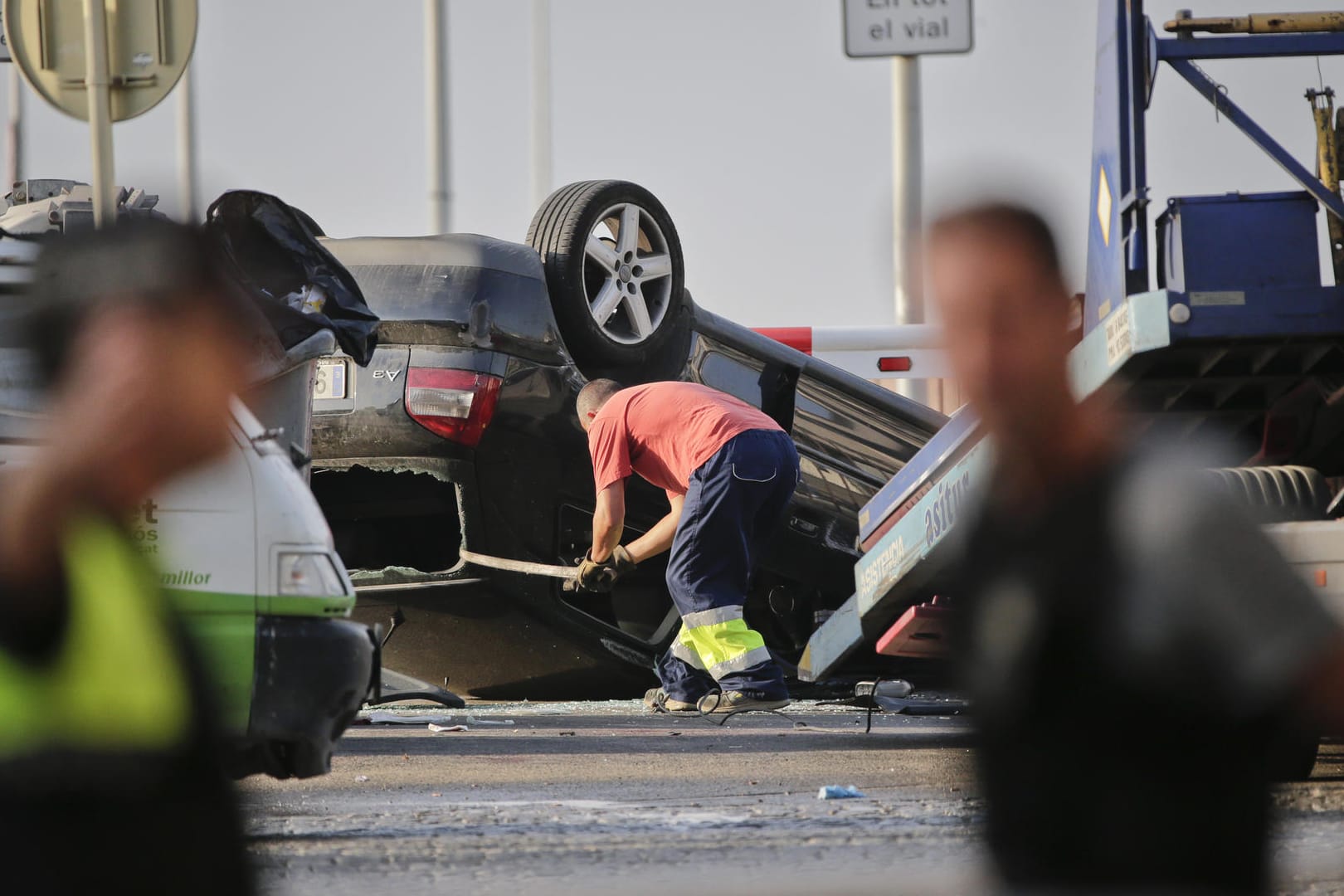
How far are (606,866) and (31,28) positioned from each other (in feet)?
11.3

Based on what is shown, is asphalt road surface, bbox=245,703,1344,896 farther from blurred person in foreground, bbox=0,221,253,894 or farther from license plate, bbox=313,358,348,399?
license plate, bbox=313,358,348,399

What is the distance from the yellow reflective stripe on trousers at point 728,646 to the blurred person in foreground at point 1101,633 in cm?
494

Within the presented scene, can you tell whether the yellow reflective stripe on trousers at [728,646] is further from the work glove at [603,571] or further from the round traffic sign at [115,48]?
the round traffic sign at [115,48]

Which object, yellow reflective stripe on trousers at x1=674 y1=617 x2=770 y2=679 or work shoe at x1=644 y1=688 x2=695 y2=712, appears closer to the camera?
yellow reflective stripe on trousers at x1=674 y1=617 x2=770 y2=679

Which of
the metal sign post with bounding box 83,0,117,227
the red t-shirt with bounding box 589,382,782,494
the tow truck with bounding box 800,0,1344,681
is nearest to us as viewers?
the tow truck with bounding box 800,0,1344,681

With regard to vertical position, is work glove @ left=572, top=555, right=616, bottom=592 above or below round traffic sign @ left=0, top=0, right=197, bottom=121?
below

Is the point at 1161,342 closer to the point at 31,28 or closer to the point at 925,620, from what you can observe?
the point at 925,620

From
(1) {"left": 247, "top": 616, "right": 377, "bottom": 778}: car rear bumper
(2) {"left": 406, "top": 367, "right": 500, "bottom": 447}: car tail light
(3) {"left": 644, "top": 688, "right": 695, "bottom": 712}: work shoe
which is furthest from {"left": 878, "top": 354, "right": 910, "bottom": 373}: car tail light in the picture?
(1) {"left": 247, "top": 616, "right": 377, "bottom": 778}: car rear bumper

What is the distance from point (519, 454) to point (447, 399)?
1.18 ft

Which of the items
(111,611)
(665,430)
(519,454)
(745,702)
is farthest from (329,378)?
(111,611)

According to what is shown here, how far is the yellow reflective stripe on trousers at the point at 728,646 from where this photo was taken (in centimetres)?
695

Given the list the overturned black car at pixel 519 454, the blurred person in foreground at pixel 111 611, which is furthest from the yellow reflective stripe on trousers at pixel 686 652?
the blurred person in foreground at pixel 111 611

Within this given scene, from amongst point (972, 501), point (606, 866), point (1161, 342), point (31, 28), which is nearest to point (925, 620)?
point (1161, 342)

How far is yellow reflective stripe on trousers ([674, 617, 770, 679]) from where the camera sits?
6.95 meters
